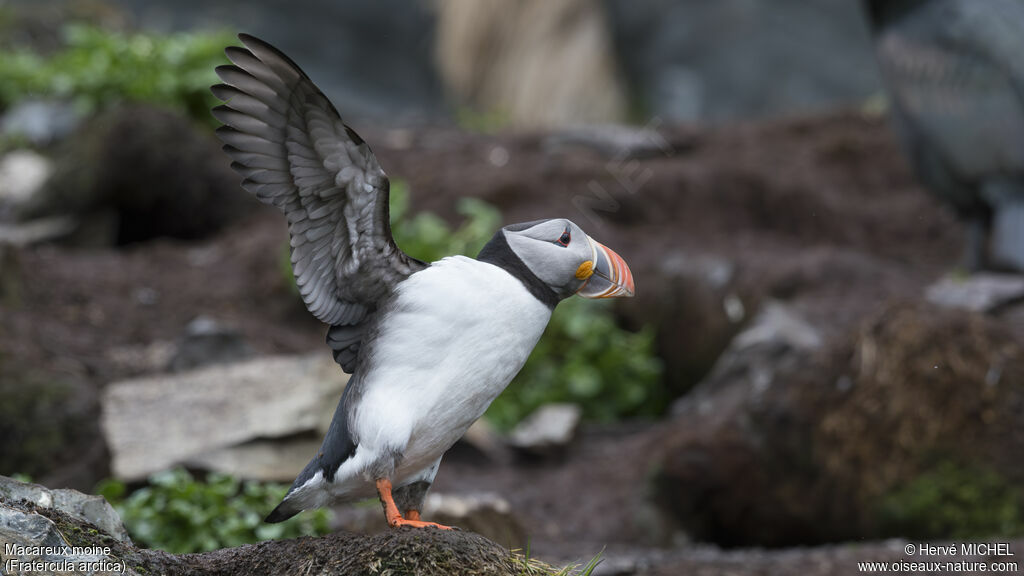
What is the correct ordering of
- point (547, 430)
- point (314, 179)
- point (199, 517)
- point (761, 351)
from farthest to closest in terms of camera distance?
point (547, 430) < point (761, 351) < point (199, 517) < point (314, 179)

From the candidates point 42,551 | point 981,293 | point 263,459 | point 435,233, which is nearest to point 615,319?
point 435,233

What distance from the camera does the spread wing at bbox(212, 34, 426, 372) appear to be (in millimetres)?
2232

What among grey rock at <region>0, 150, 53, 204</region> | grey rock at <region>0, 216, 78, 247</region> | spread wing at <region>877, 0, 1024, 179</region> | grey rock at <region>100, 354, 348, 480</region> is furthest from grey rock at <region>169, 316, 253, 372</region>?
spread wing at <region>877, 0, 1024, 179</region>

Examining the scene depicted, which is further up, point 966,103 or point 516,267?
point 516,267

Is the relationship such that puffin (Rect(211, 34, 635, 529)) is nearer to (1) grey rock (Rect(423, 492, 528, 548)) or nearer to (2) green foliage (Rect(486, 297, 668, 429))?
(1) grey rock (Rect(423, 492, 528, 548))

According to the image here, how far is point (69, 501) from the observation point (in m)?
2.35

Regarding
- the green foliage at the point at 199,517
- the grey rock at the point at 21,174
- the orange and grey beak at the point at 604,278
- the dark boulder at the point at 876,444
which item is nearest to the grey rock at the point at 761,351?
the dark boulder at the point at 876,444

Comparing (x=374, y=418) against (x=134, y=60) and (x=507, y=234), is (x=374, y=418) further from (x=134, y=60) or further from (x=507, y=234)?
(x=134, y=60)

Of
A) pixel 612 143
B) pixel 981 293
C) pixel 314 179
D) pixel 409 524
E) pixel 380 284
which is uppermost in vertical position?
pixel 314 179

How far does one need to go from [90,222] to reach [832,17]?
922 cm

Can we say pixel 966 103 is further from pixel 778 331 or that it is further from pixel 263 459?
pixel 263 459

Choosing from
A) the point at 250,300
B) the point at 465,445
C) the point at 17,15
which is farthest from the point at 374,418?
the point at 17,15

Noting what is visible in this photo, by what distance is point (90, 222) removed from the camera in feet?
24.6

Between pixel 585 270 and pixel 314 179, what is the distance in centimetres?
63
